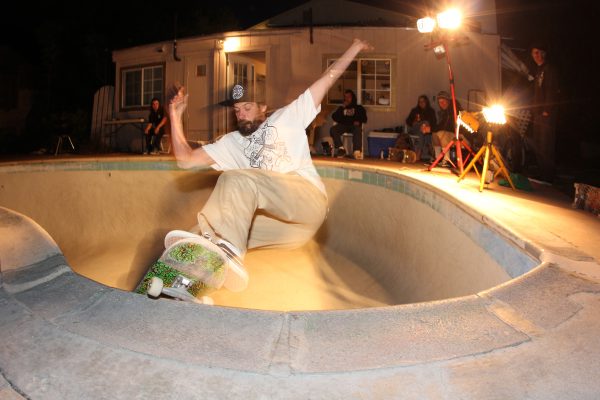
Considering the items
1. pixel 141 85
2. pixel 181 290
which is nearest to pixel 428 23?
pixel 181 290

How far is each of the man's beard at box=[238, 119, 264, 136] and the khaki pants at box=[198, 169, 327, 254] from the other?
0.47m

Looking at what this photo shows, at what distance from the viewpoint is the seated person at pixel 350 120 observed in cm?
1025

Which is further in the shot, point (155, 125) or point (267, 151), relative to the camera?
point (155, 125)

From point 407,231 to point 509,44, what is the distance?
36.0ft

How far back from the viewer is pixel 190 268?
2.30 metres

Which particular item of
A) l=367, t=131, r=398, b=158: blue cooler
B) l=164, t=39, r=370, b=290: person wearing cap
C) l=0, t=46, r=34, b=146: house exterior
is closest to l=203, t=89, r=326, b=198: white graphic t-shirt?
l=164, t=39, r=370, b=290: person wearing cap

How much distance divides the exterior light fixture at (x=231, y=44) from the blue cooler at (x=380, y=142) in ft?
13.7

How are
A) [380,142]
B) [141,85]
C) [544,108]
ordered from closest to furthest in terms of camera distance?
[544,108] < [380,142] < [141,85]

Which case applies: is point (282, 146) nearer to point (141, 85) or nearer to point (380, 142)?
point (380, 142)

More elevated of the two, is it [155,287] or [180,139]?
[180,139]

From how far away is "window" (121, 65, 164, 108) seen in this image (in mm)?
13953

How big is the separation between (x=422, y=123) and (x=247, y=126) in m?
6.86

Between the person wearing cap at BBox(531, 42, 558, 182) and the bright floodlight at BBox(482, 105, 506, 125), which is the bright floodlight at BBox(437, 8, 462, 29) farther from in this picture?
the person wearing cap at BBox(531, 42, 558, 182)

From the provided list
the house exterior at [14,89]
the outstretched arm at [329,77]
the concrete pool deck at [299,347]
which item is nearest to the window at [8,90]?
the house exterior at [14,89]
